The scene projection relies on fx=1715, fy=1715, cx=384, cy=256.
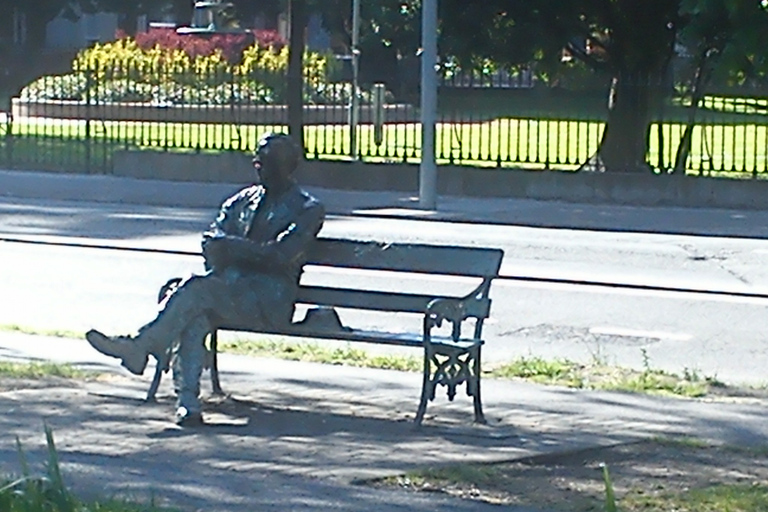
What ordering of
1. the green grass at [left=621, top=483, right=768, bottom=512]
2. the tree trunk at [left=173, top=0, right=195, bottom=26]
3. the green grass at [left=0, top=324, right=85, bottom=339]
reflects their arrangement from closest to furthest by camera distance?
the green grass at [left=621, top=483, right=768, bottom=512]
the green grass at [left=0, top=324, right=85, bottom=339]
the tree trunk at [left=173, top=0, right=195, bottom=26]

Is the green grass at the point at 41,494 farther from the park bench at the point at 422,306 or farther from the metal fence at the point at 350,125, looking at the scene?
the metal fence at the point at 350,125

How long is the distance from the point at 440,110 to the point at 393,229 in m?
5.74

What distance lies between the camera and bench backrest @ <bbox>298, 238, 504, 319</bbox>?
8477 millimetres

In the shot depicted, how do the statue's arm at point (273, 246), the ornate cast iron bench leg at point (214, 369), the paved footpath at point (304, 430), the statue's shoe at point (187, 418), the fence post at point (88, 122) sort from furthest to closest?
1. the fence post at point (88, 122)
2. the ornate cast iron bench leg at point (214, 369)
3. the statue's arm at point (273, 246)
4. the statue's shoe at point (187, 418)
5. the paved footpath at point (304, 430)

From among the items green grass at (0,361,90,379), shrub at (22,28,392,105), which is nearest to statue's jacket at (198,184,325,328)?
green grass at (0,361,90,379)

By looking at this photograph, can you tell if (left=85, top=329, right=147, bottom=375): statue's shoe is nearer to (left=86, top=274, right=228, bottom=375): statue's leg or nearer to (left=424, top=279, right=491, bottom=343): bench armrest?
(left=86, top=274, right=228, bottom=375): statue's leg

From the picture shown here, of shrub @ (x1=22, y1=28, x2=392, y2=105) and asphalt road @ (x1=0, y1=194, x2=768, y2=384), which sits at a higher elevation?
shrub @ (x1=22, y1=28, x2=392, y2=105)

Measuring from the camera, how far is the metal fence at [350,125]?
2431 centimetres

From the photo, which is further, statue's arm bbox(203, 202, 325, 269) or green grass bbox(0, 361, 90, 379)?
green grass bbox(0, 361, 90, 379)

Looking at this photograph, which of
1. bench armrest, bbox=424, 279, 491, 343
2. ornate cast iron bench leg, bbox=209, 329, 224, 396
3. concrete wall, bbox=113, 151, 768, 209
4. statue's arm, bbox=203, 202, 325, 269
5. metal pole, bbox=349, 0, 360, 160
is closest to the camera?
bench armrest, bbox=424, 279, 491, 343

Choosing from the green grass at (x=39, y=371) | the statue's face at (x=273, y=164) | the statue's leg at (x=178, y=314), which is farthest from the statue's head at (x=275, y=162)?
the green grass at (x=39, y=371)

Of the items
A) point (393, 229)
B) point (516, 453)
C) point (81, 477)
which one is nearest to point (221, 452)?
point (81, 477)

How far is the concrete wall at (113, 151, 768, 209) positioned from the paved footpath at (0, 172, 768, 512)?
1308 cm

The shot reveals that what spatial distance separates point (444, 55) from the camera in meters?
25.4
